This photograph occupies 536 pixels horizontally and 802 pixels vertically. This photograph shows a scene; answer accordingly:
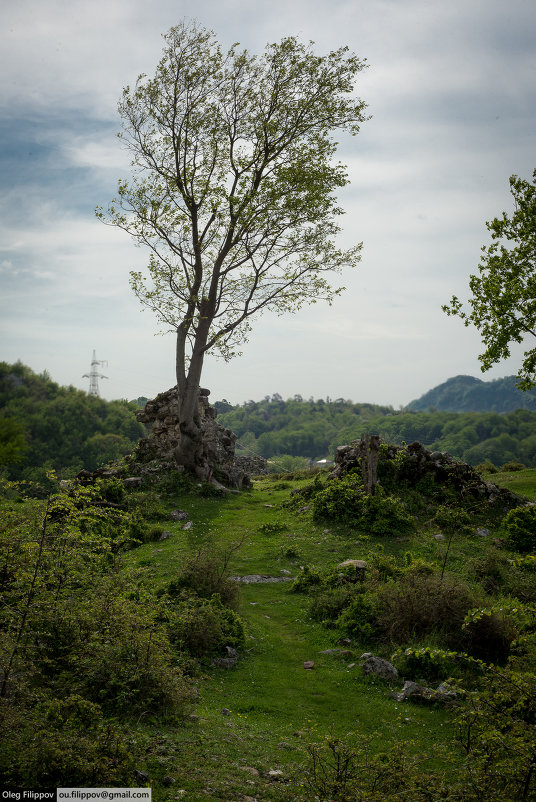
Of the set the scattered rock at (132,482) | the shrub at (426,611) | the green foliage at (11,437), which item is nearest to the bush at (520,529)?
the shrub at (426,611)

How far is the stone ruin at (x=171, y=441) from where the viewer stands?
81.7ft

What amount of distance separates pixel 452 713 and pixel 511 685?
255 cm

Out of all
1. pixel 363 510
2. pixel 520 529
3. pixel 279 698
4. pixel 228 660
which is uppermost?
pixel 363 510

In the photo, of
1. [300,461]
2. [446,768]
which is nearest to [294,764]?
[446,768]

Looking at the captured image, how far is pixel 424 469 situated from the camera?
20500mm

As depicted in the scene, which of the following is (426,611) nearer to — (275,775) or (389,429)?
(275,775)

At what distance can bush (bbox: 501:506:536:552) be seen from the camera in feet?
51.6

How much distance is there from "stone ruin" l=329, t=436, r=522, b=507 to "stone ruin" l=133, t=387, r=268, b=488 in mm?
6516

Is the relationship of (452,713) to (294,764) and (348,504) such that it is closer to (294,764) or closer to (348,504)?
(294,764)

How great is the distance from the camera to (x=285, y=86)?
2186cm

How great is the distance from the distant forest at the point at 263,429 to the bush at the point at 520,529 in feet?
43.8

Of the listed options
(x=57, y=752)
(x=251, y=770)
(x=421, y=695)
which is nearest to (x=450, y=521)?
(x=421, y=695)

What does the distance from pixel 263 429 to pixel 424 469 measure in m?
134

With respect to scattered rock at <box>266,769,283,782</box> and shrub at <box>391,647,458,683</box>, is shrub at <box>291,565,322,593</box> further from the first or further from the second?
scattered rock at <box>266,769,283,782</box>
